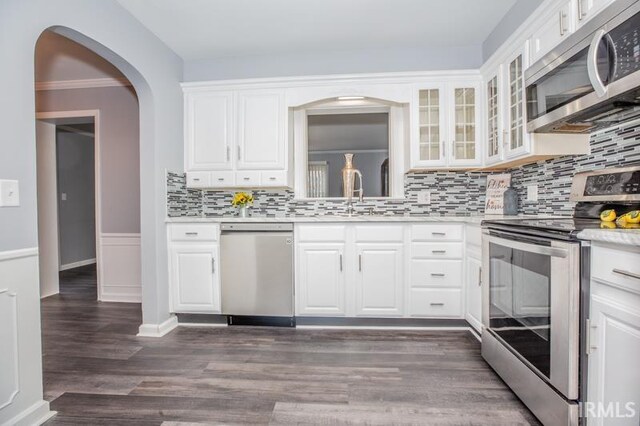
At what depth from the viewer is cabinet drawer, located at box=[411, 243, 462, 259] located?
105 inches

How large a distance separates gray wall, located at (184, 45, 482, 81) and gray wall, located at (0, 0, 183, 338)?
0.36m

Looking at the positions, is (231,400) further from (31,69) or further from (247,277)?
(31,69)

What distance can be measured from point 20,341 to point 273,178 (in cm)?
202

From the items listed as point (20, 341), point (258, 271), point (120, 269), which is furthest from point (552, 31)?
point (120, 269)

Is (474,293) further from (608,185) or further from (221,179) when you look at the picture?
(221,179)

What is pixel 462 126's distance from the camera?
2900 millimetres

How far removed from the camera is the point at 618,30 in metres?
1.34

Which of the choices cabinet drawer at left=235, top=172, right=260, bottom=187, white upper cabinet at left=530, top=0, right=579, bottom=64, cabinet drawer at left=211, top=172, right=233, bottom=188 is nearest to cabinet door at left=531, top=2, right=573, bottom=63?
white upper cabinet at left=530, top=0, right=579, bottom=64

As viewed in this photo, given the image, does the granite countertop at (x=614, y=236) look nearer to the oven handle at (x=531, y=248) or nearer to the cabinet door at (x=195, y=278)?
the oven handle at (x=531, y=248)

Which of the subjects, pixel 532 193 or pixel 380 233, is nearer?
pixel 532 193

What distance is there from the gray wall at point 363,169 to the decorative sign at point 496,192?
3.24 feet

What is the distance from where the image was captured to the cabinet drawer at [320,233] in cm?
272

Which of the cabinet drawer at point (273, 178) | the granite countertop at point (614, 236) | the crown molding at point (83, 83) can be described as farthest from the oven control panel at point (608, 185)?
the crown molding at point (83, 83)

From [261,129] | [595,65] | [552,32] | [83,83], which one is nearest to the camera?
[595,65]
